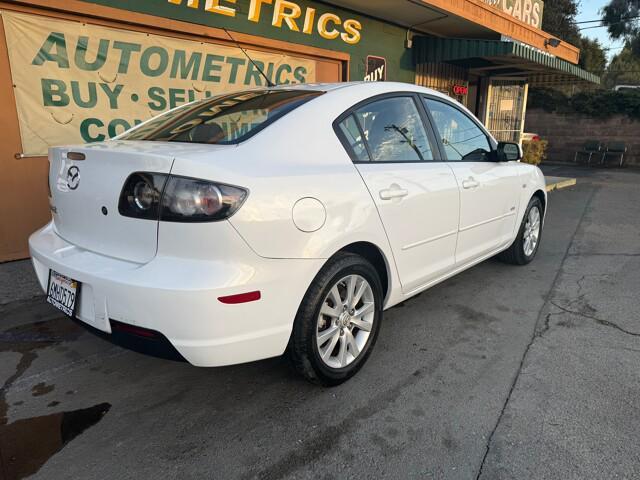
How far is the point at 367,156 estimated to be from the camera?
2.75 metres

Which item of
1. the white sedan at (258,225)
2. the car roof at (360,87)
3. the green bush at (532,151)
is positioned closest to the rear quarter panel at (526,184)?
the white sedan at (258,225)

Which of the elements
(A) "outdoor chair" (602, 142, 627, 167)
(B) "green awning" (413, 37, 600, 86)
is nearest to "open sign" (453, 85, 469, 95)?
(B) "green awning" (413, 37, 600, 86)

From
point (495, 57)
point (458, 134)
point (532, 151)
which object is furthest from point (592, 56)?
point (458, 134)

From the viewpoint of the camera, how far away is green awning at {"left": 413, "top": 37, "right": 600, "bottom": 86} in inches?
351

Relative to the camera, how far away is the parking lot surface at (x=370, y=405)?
6.87ft

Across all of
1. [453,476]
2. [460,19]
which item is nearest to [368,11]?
[460,19]

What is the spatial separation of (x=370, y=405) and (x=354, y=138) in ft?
4.84

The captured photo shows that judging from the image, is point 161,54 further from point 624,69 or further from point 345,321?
point 624,69

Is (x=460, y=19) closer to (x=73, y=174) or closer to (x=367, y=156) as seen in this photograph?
(x=367, y=156)

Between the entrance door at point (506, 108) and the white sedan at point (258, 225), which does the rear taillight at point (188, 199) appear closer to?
the white sedan at point (258, 225)

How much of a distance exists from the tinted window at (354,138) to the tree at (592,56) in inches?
1201

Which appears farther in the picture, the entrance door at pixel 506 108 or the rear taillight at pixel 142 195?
the entrance door at pixel 506 108

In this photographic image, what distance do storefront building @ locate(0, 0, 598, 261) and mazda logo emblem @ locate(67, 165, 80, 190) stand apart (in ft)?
5.80

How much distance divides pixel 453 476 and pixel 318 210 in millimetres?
1315
